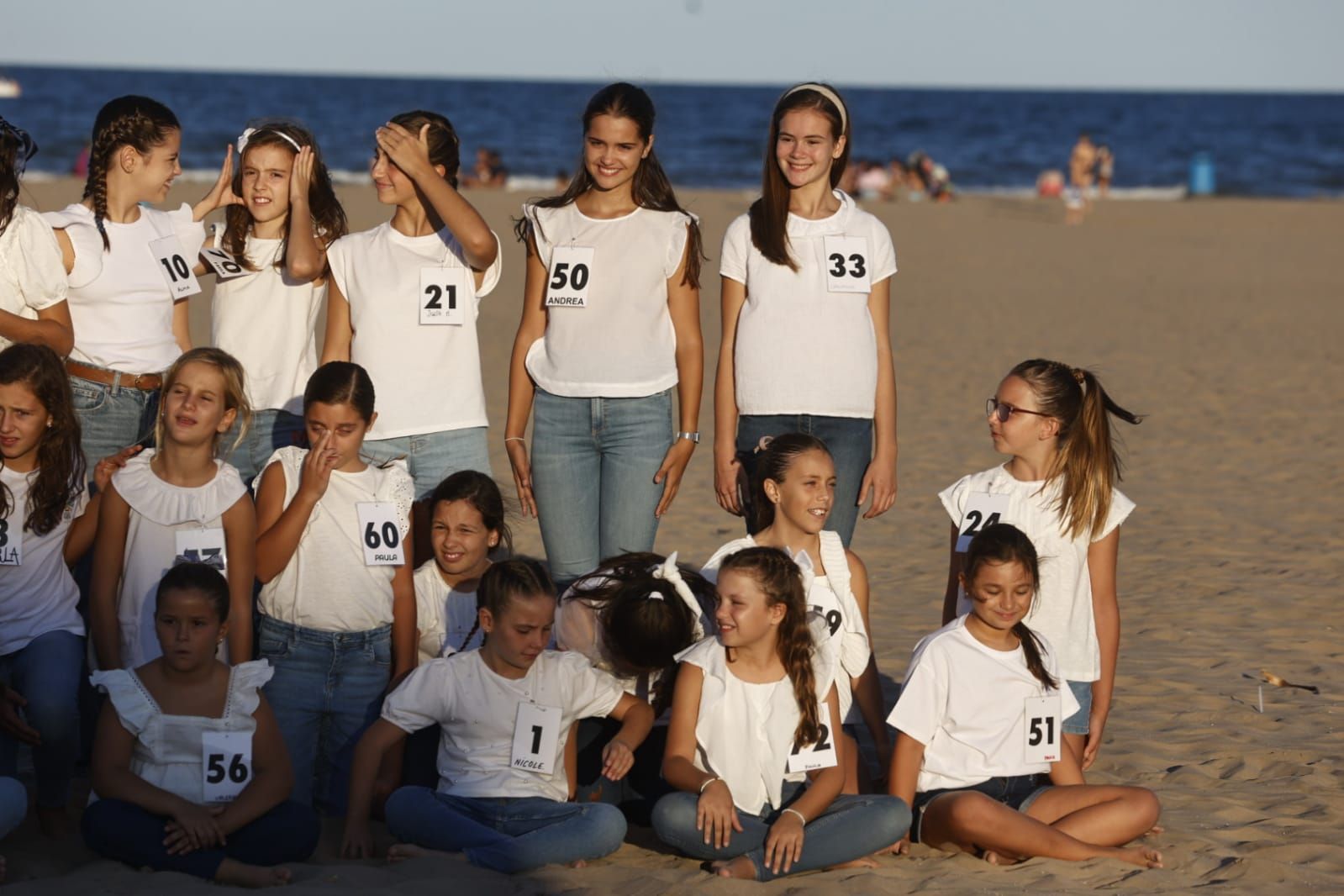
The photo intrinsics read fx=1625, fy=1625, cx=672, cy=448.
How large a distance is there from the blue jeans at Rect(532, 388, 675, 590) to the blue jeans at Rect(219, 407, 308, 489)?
90 centimetres

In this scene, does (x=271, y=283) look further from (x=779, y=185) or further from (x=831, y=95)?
(x=831, y=95)

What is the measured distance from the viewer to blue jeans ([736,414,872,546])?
5141mm

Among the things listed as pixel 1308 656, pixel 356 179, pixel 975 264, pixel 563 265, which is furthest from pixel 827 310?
pixel 356 179

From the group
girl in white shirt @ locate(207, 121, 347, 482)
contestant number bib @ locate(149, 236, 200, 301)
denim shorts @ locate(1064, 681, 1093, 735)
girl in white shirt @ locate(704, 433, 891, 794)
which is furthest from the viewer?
girl in white shirt @ locate(207, 121, 347, 482)

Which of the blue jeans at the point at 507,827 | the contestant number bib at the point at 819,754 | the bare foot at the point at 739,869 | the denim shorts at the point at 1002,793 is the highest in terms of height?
the contestant number bib at the point at 819,754

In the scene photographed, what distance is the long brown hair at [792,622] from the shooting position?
459 cm


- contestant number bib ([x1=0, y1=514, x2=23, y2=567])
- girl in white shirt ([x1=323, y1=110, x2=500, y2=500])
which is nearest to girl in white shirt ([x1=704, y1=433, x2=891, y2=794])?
girl in white shirt ([x1=323, y1=110, x2=500, y2=500])

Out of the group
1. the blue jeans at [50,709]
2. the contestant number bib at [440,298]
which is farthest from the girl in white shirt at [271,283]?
the blue jeans at [50,709]

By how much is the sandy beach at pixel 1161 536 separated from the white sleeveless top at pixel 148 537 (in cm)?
61

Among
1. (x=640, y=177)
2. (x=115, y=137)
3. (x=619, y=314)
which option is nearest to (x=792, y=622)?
(x=619, y=314)

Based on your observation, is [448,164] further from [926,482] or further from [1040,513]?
[926,482]

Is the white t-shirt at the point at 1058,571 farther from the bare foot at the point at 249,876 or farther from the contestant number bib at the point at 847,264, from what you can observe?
the bare foot at the point at 249,876

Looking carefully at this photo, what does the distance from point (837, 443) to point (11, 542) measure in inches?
98.8

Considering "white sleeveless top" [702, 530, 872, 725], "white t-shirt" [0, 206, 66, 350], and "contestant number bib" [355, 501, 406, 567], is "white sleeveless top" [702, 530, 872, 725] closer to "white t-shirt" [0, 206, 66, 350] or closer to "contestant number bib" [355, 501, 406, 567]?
"contestant number bib" [355, 501, 406, 567]
